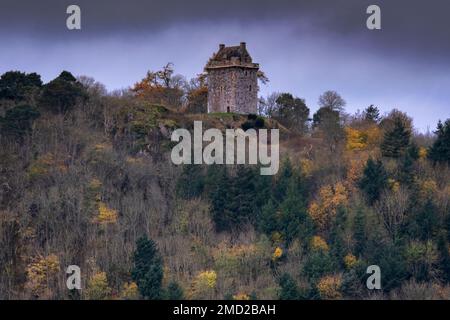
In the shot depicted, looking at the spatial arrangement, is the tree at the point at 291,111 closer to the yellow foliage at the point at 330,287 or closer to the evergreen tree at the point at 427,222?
the evergreen tree at the point at 427,222

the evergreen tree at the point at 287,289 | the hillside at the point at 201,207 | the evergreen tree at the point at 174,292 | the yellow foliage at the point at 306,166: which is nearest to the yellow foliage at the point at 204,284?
the hillside at the point at 201,207

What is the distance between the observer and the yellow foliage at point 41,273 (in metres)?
71.2

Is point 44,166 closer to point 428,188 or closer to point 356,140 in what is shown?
point 356,140

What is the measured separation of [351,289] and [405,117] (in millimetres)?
18512

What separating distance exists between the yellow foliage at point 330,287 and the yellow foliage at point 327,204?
686cm

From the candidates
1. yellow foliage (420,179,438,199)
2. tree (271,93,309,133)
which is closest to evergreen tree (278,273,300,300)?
yellow foliage (420,179,438,199)

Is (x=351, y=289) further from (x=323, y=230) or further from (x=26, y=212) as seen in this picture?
(x=26, y=212)

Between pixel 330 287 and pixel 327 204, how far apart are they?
340 inches

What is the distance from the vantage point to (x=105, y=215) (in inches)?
3027

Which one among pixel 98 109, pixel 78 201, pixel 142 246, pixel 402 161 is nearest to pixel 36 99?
pixel 98 109

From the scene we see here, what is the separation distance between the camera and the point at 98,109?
85.2 meters
